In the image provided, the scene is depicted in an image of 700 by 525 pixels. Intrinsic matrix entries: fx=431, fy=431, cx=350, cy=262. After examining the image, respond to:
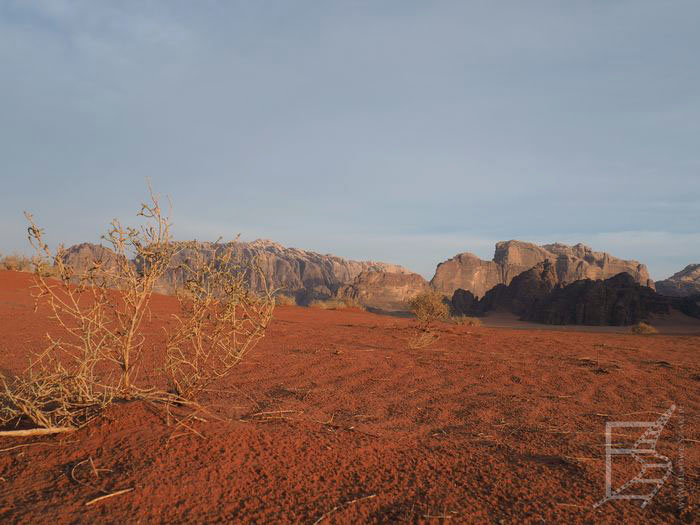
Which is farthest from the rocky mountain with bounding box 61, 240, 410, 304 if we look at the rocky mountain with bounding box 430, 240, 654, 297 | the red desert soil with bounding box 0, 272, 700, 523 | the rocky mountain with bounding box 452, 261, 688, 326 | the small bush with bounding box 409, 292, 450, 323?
the red desert soil with bounding box 0, 272, 700, 523

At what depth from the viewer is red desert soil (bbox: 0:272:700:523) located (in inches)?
85.9

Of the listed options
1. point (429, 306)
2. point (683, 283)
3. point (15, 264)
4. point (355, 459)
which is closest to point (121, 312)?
point (355, 459)

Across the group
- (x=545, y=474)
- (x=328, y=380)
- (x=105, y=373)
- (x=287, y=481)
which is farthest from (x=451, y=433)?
(x=105, y=373)

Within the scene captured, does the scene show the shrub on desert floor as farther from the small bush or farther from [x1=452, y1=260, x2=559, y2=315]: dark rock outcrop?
[x1=452, y1=260, x2=559, y2=315]: dark rock outcrop

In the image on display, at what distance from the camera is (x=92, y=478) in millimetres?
2393

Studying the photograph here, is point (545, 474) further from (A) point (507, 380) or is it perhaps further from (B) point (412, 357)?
(B) point (412, 357)

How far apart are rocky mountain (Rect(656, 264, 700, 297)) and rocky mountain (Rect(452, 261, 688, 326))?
2959 cm

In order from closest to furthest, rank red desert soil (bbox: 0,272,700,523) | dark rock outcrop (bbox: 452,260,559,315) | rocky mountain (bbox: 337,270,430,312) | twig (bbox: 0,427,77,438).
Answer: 1. red desert soil (bbox: 0,272,700,523)
2. twig (bbox: 0,427,77,438)
3. dark rock outcrop (bbox: 452,260,559,315)
4. rocky mountain (bbox: 337,270,430,312)

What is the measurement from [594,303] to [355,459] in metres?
33.0

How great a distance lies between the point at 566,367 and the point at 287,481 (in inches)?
250

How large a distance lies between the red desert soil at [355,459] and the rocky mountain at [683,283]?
213 feet

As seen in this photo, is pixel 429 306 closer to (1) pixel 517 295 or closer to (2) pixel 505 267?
(1) pixel 517 295

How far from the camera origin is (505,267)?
79375 millimetres

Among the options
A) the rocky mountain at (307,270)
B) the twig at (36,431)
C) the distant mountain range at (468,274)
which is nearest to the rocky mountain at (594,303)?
the distant mountain range at (468,274)
